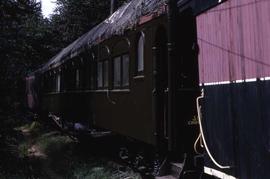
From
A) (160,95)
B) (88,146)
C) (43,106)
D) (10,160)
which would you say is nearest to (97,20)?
(43,106)

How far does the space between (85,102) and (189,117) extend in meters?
7.99

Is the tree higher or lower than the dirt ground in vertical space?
higher

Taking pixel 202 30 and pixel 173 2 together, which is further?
pixel 173 2

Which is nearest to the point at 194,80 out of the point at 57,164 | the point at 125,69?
the point at 125,69

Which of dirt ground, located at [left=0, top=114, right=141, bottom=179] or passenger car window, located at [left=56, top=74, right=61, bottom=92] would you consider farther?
passenger car window, located at [left=56, top=74, right=61, bottom=92]

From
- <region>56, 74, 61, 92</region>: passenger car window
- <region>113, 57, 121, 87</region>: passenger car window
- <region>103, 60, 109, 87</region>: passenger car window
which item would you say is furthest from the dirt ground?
<region>56, 74, 61, 92</region>: passenger car window

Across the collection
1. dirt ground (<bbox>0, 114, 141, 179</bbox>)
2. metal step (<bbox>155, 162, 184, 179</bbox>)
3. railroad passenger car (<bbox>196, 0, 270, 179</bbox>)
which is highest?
railroad passenger car (<bbox>196, 0, 270, 179</bbox>)

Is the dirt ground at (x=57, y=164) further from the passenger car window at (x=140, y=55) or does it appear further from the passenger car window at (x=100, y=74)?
the passenger car window at (x=140, y=55)

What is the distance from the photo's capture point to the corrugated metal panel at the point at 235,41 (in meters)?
4.42

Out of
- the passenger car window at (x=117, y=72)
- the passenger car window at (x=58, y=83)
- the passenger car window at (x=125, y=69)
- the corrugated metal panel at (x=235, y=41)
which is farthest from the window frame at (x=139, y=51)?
the passenger car window at (x=58, y=83)

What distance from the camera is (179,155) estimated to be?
24.0 feet

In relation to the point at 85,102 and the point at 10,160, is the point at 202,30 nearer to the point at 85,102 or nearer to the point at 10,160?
the point at 10,160

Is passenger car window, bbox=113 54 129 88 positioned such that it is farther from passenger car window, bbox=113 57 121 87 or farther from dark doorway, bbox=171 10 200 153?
dark doorway, bbox=171 10 200 153

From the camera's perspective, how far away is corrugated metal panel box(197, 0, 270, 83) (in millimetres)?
4420
